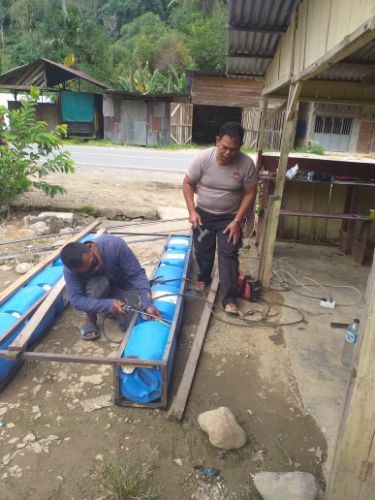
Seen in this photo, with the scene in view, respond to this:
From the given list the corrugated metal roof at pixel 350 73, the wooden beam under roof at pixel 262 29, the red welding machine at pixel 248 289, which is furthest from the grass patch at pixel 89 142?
the red welding machine at pixel 248 289

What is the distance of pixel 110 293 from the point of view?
3541 millimetres

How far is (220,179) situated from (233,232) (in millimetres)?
549

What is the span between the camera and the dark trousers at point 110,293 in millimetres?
3262

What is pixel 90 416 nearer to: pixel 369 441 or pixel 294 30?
pixel 369 441

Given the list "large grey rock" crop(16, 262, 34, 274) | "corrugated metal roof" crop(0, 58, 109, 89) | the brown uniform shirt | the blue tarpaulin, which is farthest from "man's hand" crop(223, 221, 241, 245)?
the blue tarpaulin

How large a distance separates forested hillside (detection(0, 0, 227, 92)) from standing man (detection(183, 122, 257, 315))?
20.3 meters

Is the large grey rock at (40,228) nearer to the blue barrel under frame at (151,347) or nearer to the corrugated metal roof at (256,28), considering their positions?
the blue barrel under frame at (151,347)

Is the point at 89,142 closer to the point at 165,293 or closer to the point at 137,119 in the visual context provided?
the point at 137,119

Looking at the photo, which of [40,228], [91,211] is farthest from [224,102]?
[40,228]

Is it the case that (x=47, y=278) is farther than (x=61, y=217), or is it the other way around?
(x=61, y=217)

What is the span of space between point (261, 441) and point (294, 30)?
3943mm

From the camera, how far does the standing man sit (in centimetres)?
381

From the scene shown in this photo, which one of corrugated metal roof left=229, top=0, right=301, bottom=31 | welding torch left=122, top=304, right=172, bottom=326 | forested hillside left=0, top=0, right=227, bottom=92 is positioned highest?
forested hillside left=0, top=0, right=227, bottom=92

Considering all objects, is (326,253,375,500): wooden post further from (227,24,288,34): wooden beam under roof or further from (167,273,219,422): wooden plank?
(227,24,288,34): wooden beam under roof
